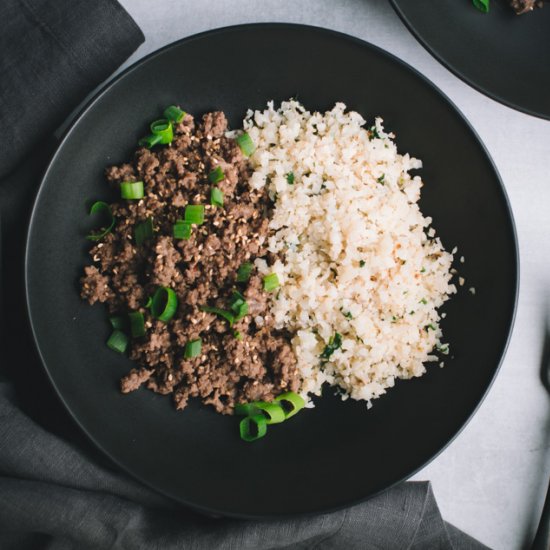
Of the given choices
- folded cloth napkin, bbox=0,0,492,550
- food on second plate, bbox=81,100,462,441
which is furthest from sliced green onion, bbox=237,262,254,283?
folded cloth napkin, bbox=0,0,492,550

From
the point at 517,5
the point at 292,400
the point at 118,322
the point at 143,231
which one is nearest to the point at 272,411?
the point at 292,400

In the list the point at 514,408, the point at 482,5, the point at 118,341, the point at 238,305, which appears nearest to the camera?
the point at 238,305

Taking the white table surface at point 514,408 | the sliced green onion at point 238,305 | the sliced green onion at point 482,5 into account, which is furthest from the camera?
the white table surface at point 514,408

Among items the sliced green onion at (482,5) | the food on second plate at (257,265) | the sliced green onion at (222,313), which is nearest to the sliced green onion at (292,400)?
the food on second plate at (257,265)

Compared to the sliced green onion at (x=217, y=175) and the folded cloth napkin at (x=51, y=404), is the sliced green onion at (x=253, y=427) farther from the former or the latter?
the sliced green onion at (x=217, y=175)

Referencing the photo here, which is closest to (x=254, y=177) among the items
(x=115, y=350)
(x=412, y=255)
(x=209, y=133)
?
(x=209, y=133)

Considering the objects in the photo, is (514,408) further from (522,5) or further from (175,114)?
(175,114)
